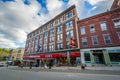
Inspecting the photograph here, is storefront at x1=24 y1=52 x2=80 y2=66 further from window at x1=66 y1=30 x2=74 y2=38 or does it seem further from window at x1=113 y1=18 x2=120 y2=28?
window at x1=113 y1=18 x2=120 y2=28

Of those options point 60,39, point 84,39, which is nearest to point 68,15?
point 60,39

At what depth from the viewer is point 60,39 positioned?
32.0 m

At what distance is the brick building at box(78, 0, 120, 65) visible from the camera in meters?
20.9

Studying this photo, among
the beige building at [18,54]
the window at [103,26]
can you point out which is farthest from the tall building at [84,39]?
the beige building at [18,54]

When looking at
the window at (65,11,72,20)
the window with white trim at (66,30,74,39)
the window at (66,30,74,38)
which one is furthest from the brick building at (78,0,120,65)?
the window at (65,11,72,20)

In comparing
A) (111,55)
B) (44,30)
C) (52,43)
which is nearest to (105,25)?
(111,55)

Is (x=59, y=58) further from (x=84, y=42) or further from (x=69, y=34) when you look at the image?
(x=84, y=42)

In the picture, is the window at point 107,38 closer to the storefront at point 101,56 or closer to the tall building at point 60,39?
the storefront at point 101,56

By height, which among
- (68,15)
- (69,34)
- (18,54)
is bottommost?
(18,54)

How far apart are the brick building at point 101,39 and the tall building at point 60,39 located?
2732mm

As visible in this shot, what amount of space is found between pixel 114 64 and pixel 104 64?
2.06 metres

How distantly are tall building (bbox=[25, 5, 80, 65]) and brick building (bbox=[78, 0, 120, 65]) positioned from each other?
273 cm

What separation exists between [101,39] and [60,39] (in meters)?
13.8

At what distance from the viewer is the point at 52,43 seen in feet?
114
